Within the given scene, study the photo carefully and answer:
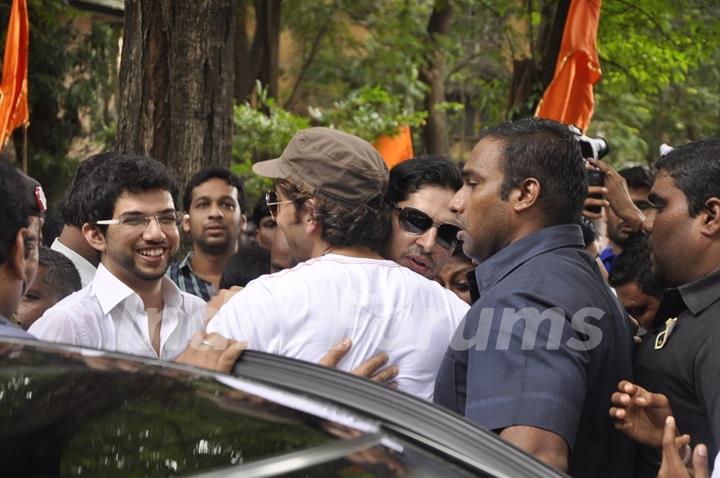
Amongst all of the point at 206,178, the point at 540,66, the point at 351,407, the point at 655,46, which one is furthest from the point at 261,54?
the point at 351,407

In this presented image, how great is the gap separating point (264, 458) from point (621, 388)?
4.35 feet

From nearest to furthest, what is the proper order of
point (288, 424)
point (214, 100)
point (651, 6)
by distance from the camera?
point (288, 424) < point (214, 100) < point (651, 6)

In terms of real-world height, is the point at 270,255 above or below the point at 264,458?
below

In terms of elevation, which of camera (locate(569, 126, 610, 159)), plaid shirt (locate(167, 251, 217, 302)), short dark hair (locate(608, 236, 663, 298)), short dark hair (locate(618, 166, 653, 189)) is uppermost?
camera (locate(569, 126, 610, 159))

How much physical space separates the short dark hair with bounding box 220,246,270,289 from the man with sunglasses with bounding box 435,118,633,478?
291 cm

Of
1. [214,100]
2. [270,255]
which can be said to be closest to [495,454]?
[270,255]

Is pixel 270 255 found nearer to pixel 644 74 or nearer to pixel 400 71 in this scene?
pixel 644 74

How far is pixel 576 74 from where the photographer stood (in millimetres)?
9039

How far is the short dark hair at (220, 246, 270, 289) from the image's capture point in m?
6.00

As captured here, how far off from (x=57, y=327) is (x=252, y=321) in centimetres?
104

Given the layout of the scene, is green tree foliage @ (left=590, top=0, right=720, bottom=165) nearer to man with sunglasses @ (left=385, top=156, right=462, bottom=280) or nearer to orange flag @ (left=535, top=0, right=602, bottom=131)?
orange flag @ (left=535, top=0, right=602, bottom=131)

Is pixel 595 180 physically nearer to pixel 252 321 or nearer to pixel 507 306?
pixel 507 306

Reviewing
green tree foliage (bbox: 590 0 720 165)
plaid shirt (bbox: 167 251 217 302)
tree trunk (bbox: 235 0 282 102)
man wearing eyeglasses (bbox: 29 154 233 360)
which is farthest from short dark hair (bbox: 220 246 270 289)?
tree trunk (bbox: 235 0 282 102)

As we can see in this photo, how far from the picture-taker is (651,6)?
11.9 meters
